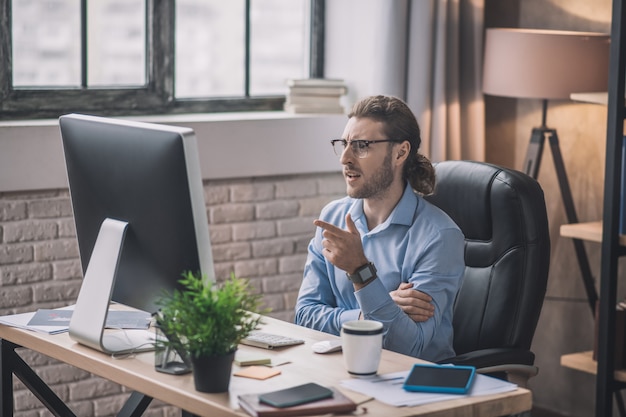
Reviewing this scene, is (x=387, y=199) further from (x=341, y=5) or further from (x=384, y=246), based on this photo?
(x=341, y=5)

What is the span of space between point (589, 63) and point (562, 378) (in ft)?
4.21

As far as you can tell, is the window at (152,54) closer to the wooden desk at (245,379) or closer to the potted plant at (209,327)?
the wooden desk at (245,379)

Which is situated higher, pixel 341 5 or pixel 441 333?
pixel 341 5

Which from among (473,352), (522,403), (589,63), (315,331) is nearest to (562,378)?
(589,63)

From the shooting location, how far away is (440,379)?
210 centimetres

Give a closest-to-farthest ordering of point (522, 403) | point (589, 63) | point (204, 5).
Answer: point (522, 403) → point (589, 63) → point (204, 5)

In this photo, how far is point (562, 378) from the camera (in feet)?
13.9

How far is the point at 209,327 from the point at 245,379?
0.71 ft

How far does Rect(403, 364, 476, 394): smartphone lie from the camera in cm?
206

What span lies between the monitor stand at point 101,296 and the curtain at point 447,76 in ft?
6.48

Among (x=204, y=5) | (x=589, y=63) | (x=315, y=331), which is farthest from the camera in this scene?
(x=204, y=5)

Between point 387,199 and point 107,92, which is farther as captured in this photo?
point 107,92

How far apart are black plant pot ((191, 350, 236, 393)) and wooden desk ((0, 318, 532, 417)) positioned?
2 centimetres

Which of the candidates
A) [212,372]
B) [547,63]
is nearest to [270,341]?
[212,372]
